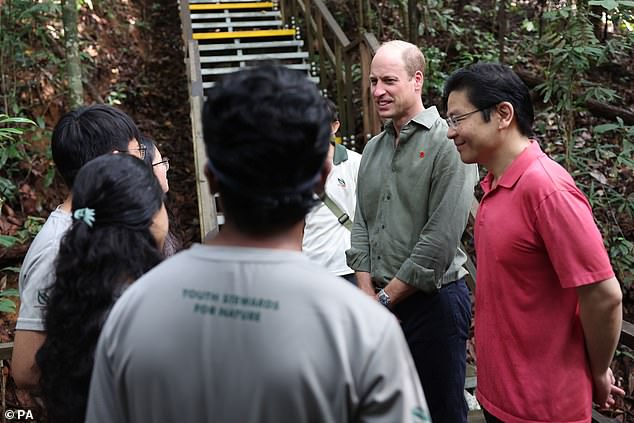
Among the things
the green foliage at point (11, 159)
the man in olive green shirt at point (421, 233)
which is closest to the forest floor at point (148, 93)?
the green foliage at point (11, 159)

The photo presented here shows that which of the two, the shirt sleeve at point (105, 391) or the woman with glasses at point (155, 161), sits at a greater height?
the woman with glasses at point (155, 161)

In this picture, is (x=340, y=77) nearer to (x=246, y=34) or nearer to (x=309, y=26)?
(x=309, y=26)

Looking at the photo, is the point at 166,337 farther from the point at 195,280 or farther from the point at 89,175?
the point at 89,175

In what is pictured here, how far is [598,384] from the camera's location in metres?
1.98

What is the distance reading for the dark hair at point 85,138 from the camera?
6.97 ft

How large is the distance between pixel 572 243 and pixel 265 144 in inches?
44.4

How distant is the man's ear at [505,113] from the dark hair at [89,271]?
4.00 ft

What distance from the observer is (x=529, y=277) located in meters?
1.94

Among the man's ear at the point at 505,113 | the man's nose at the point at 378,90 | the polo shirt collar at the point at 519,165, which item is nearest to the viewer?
the polo shirt collar at the point at 519,165

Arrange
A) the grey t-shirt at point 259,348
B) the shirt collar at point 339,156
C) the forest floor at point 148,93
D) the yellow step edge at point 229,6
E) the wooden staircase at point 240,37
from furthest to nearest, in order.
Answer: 1. the yellow step edge at point 229,6
2. the wooden staircase at point 240,37
3. the forest floor at point 148,93
4. the shirt collar at point 339,156
5. the grey t-shirt at point 259,348

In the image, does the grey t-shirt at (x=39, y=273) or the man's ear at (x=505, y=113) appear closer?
the grey t-shirt at (x=39, y=273)

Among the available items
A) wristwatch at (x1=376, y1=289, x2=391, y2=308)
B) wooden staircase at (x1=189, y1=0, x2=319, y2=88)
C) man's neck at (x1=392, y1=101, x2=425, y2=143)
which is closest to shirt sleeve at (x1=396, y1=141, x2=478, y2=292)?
wristwatch at (x1=376, y1=289, x2=391, y2=308)

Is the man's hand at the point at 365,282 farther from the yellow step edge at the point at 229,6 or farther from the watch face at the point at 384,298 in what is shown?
the yellow step edge at the point at 229,6

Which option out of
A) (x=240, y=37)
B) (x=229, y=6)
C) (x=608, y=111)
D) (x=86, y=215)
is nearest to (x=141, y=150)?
(x=86, y=215)
